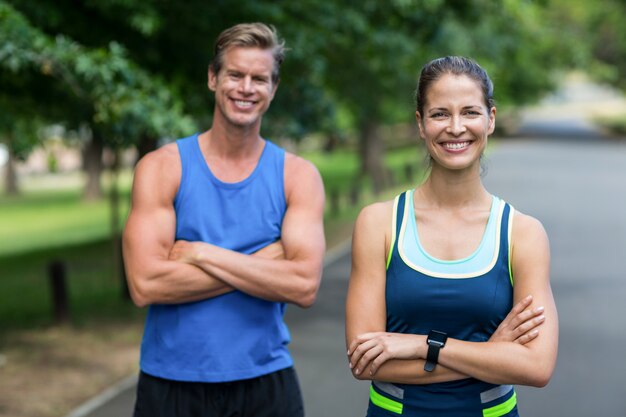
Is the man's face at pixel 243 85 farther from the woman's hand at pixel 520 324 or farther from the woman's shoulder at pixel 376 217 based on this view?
the woman's hand at pixel 520 324

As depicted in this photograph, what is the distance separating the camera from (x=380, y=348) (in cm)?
291

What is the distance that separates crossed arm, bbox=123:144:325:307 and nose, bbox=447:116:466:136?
88 cm

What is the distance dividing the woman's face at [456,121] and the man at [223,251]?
2.73 ft

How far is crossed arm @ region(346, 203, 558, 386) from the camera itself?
9.39 feet

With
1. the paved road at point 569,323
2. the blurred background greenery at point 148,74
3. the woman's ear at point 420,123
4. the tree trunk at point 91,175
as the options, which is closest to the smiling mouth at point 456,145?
the woman's ear at point 420,123

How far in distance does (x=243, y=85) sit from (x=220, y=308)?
2.57 ft

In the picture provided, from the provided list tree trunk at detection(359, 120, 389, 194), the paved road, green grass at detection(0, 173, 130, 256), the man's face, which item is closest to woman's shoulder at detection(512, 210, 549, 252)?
the man's face

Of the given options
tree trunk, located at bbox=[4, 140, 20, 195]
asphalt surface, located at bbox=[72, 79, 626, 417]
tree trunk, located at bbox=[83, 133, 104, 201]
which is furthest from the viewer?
tree trunk, located at bbox=[4, 140, 20, 195]

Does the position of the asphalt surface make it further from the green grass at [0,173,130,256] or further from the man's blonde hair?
the green grass at [0,173,130,256]

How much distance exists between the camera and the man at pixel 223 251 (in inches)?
137

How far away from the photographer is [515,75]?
46.8 meters

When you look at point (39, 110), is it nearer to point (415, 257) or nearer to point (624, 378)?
point (624, 378)

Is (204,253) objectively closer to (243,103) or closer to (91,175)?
(243,103)

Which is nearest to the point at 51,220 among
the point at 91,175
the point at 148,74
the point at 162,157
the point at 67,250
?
the point at 91,175
